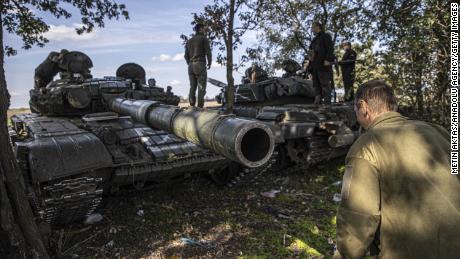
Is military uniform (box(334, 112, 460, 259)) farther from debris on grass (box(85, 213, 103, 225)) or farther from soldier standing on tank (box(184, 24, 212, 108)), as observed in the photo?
soldier standing on tank (box(184, 24, 212, 108))

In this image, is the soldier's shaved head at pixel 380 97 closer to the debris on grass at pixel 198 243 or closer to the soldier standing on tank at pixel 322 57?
the debris on grass at pixel 198 243

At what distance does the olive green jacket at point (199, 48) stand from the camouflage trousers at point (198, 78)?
0.45ft

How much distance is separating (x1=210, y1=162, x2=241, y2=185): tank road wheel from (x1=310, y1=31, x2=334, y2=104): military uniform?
330cm

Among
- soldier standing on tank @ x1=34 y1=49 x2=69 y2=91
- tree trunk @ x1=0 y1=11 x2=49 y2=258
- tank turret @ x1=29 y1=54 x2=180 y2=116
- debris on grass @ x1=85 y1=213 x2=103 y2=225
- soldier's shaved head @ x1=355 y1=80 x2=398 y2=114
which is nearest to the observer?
soldier's shaved head @ x1=355 y1=80 x2=398 y2=114

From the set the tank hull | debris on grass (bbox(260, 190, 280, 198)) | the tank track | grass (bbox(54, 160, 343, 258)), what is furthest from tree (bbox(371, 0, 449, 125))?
the tank track

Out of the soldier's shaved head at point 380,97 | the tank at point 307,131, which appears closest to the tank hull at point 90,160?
the tank at point 307,131

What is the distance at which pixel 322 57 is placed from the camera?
875 centimetres

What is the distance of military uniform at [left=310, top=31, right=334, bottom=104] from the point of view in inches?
343

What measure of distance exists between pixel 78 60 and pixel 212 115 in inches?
250

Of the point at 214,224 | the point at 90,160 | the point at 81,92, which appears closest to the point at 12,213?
the point at 90,160

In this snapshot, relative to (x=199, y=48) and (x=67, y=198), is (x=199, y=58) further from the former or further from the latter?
(x=67, y=198)

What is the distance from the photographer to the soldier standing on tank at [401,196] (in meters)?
2.03

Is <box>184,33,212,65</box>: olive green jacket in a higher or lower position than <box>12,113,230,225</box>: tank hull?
higher

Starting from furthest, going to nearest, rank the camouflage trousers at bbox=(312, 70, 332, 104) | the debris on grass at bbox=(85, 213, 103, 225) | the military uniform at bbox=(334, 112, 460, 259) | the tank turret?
the camouflage trousers at bbox=(312, 70, 332, 104), the tank turret, the debris on grass at bbox=(85, 213, 103, 225), the military uniform at bbox=(334, 112, 460, 259)
